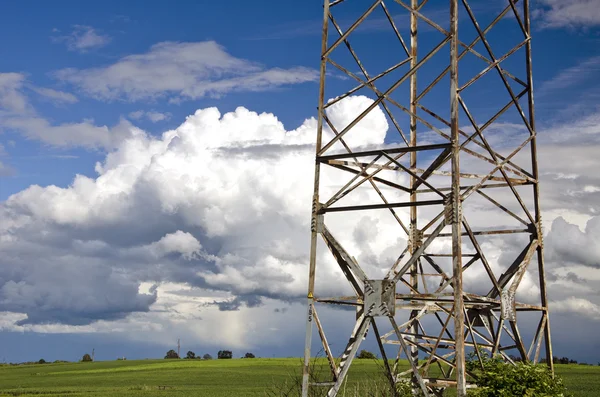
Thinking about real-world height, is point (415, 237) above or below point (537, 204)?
below

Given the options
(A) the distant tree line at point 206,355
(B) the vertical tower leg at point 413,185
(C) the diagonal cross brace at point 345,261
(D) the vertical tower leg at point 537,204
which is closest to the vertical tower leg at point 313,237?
(C) the diagonal cross brace at point 345,261

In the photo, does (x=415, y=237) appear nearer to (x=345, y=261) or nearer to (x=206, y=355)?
(x=345, y=261)

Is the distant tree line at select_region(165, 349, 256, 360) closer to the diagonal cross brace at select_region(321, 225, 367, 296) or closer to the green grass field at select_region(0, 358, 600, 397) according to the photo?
the green grass field at select_region(0, 358, 600, 397)

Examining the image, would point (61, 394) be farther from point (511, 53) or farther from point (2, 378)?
point (511, 53)

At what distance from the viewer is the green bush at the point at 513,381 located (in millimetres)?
15781

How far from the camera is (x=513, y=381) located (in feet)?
52.1

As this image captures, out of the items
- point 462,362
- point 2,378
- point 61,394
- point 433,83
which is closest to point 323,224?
point 462,362

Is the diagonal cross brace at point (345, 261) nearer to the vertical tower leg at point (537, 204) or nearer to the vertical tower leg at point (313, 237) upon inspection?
the vertical tower leg at point (313, 237)

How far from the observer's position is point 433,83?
65.8 ft

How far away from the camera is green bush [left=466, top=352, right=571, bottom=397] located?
621 inches

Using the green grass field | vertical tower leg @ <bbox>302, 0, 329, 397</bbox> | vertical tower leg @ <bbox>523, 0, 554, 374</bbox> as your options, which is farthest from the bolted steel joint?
the green grass field

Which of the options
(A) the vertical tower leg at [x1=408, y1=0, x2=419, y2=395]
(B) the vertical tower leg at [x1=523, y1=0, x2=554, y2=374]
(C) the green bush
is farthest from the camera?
(A) the vertical tower leg at [x1=408, y1=0, x2=419, y2=395]

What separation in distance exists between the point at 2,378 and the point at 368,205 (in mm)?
66848

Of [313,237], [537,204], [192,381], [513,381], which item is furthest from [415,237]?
[192,381]
